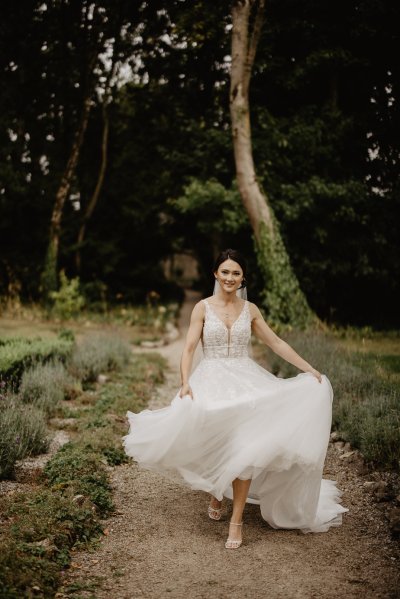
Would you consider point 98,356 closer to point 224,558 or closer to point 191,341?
point 191,341

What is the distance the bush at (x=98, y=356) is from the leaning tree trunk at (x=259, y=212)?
3.98m

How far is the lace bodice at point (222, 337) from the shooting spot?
175 inches

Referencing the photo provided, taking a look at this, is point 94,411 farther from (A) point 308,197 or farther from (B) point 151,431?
(A) point 308,197

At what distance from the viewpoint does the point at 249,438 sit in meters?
3.95

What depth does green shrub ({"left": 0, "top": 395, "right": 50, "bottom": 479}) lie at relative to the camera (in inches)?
199

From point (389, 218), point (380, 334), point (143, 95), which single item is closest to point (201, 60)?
point (143, 95)

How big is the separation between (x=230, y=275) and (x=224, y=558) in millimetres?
2117

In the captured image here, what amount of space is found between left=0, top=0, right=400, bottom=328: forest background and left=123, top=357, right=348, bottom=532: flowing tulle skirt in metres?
10.9

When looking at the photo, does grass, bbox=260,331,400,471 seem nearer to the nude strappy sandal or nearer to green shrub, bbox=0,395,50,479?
the nude strappy sandal

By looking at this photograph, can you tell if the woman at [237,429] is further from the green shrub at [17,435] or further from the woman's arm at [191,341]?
the green shrub at [17,435]

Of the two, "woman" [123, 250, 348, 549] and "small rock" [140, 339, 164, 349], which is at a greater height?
"woman" [123, 250, 348, 549]

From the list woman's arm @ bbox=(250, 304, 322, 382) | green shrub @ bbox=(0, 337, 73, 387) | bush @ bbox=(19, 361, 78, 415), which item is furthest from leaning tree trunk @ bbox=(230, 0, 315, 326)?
woman's arm @ bbox=(250, 304, 322, 382)

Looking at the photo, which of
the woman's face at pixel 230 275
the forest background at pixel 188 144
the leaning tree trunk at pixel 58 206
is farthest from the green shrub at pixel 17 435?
the leaning tree trunk at pixel 58 206

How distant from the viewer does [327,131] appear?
15227 mm
